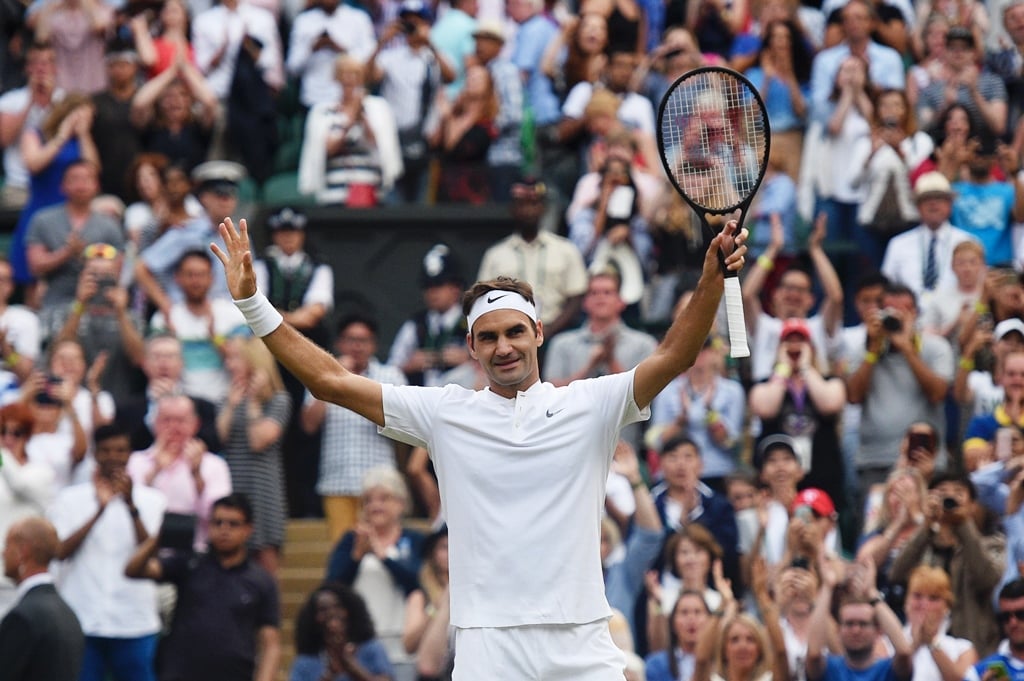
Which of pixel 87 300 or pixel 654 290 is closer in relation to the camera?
pixel 87 300

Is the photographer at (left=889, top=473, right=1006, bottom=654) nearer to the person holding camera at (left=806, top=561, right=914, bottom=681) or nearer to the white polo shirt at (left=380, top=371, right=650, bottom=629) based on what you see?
the person holding camera at (left=806, top=561, right=914, bottom=681)

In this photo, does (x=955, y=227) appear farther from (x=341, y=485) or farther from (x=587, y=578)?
(x=587, y=578)

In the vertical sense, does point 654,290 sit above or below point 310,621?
above

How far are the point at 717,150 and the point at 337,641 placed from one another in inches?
159

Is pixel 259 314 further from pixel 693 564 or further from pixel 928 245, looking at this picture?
pixel 928 245

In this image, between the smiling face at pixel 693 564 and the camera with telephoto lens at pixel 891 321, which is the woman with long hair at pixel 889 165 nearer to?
the camera with telephoto lens at pixel 891 321

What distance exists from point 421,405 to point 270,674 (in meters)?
4.89

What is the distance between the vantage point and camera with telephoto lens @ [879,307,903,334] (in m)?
13.5

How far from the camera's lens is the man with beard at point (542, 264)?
14953 mm

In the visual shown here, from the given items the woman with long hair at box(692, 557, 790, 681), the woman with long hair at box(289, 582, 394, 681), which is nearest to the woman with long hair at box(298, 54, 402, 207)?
the woman with long hair at box(289, 582, 394, 681)

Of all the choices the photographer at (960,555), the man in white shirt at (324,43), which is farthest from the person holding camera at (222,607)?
the man in white shirt at (324,43)

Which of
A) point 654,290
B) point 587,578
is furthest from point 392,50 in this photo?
point 587,578

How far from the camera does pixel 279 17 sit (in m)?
18.6

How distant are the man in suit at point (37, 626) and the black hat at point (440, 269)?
16.4 feet
